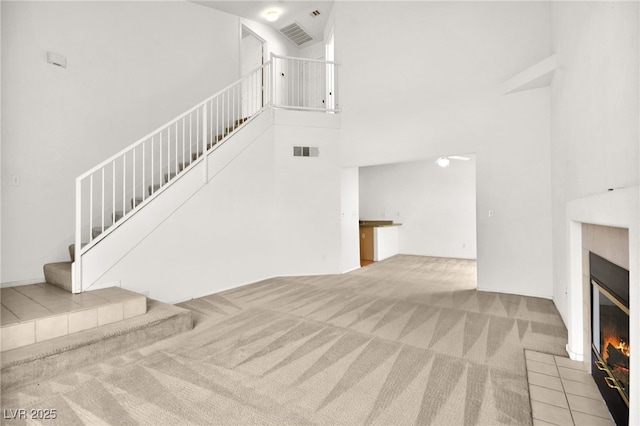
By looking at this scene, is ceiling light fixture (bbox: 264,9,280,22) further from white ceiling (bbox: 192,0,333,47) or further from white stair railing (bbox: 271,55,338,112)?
white stair railing (bbox: 271,55,338,112)

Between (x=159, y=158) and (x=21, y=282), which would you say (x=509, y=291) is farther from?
(x=21, y=282)

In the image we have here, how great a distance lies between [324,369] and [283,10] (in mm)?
7413

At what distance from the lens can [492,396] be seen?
2.02 metres

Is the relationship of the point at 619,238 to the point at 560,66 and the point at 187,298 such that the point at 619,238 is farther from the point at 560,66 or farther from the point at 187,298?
the point at 187,298

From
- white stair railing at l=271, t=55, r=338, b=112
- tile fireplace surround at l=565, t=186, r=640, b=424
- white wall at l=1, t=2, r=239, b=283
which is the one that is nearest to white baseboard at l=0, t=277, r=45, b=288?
white wall at l=1, t=2, r=239, b=283

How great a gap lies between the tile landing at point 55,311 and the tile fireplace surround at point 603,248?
3.60 m

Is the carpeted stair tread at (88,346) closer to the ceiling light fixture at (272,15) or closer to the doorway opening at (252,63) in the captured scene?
the doorway opening at (252,63)

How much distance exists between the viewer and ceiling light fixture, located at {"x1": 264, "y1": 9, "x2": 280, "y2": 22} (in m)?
6.78

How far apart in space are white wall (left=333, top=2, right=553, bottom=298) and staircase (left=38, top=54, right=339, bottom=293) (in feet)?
3.57

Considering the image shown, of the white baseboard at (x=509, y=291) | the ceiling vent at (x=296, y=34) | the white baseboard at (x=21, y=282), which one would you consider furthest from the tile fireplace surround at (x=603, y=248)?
the ceiling vent at (x=296, y=34)

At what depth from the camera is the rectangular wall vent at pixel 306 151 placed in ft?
19.2

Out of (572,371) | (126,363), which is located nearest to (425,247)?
(572,371)

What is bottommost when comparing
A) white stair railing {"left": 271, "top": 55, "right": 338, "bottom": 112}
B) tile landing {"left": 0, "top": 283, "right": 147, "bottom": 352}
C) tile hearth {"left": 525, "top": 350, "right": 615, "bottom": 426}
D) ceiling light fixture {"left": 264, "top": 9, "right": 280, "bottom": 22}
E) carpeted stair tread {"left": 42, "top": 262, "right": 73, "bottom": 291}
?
tile hearth {"left": 525, "top": 350, "right": 615, "bottom": 426}

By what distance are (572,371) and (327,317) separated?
2234mm
